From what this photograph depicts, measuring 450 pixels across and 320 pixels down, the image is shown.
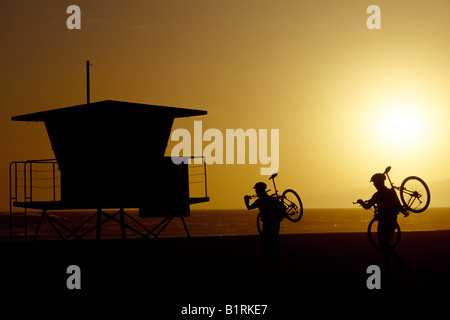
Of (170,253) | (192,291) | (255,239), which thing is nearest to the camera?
(192,291)

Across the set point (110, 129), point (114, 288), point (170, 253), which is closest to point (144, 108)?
point (110, 129)

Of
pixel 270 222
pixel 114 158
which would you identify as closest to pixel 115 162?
pixel 114 158

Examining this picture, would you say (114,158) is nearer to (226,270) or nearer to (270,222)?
(226,270)

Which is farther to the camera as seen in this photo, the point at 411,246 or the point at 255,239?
the point at 255,239

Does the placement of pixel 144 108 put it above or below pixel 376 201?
above

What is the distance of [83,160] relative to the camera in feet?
65.2

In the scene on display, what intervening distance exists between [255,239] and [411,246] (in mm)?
5742

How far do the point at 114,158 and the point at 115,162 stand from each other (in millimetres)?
129

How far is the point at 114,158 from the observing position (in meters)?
19.7

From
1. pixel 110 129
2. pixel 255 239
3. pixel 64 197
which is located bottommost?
pixel 255 239

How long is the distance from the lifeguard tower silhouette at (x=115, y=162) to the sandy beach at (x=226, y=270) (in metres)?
1.57

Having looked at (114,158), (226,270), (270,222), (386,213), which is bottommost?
(226,270)

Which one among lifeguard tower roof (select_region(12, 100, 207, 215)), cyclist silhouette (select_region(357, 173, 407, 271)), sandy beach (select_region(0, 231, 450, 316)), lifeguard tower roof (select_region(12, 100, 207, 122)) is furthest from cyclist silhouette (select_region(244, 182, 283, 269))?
lifeguard tower roof (select_region(12, 100, 207, 122))
